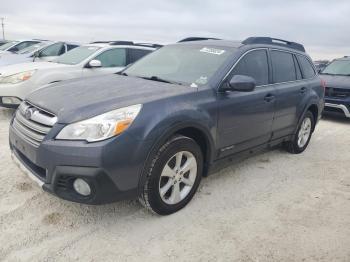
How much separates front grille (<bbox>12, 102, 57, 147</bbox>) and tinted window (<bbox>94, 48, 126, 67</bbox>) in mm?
4422

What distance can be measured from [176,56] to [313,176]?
240cm

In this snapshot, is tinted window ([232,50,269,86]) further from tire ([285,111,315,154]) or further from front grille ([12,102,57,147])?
front grille ([12,102,57,147])

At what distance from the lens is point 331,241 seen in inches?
116

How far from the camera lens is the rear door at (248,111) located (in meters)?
3.50

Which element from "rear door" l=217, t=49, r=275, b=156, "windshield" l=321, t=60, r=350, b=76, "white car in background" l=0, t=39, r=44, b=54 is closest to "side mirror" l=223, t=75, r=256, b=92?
"rear door" l=217, t=49, r=275, b=156

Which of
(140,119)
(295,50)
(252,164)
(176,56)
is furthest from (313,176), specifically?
(140,119)

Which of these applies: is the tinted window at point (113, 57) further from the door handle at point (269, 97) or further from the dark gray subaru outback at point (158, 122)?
the door handle at point (269, 97)

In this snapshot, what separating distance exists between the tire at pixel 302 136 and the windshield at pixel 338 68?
4499 mm

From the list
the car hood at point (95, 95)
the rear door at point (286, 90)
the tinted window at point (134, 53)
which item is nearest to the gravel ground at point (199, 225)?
the rear door at point (286, 90)

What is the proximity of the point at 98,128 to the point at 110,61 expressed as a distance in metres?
5.32

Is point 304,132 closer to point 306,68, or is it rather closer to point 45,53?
point 306,68

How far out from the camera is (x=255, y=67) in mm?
4016

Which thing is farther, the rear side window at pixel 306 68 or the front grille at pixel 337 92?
the front grille at pixel 337 92

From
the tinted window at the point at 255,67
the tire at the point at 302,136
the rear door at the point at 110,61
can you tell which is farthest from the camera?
the rear door at the point at 110,61
